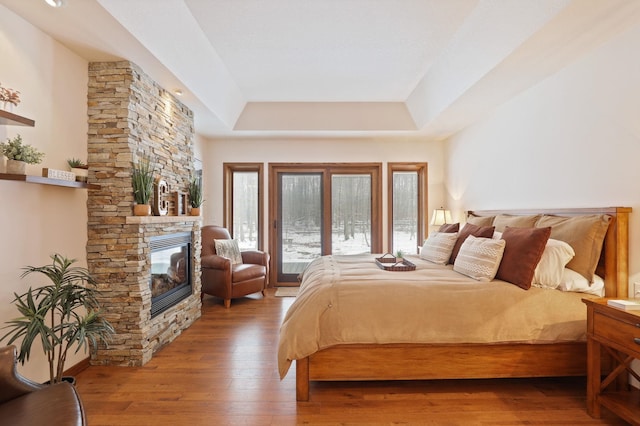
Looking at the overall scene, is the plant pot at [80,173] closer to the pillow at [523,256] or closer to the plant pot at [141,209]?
the plant pot at [141,209]

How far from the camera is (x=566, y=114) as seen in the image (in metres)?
2.79

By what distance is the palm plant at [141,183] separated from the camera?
275 cm

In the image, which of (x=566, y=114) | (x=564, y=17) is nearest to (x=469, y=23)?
(x=564, y=17)

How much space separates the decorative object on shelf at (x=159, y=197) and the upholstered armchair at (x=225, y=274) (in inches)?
55.0

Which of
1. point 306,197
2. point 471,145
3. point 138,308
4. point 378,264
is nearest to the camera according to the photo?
point 138,308

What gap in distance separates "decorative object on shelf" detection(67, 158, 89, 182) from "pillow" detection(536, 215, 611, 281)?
3.80 m

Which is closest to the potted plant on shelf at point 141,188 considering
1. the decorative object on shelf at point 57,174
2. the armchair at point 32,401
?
the decorative object on shelf at point 57,174

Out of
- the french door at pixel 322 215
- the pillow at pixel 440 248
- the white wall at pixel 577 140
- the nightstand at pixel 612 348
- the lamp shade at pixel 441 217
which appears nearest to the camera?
the nightstand at pixel 612 348

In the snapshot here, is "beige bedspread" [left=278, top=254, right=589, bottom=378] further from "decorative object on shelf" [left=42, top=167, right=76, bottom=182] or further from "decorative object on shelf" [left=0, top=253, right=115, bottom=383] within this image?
"decorative object on shelf" [left=42, top=167, right=76, bottom=182]

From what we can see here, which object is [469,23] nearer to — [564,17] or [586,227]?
[564,17]

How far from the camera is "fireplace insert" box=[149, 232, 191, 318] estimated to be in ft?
10.2

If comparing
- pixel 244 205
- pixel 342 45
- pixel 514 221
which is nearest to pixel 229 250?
pixel 244 205

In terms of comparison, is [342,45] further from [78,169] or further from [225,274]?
[225,274]

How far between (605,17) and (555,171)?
1234mm
